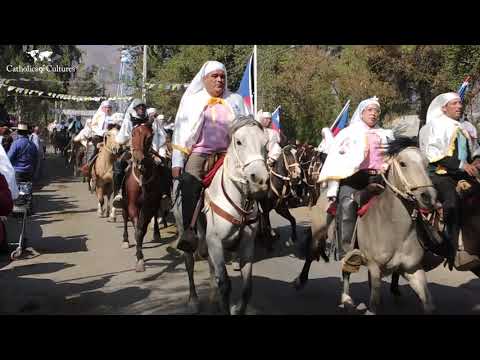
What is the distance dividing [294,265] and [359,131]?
11.7 ft

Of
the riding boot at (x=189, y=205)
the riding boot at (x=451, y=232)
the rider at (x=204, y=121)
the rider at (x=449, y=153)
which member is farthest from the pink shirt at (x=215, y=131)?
the riding boot at (x=451, y=232)

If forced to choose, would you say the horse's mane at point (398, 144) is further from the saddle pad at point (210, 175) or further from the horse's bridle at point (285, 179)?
the horse's bridle at point (285, 179)

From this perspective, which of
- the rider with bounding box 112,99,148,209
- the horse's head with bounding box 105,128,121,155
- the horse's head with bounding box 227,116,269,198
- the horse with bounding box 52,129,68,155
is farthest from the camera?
the horse with bounding box 52,129,68,155

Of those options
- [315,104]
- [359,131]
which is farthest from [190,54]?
[359,131]

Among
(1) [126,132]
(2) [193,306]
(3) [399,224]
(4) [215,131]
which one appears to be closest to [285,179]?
(1) [126,132]

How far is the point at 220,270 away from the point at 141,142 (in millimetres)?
4024

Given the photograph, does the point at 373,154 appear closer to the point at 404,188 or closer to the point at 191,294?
the point at 404,188

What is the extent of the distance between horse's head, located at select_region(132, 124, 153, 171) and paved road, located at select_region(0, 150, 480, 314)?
1766 mm

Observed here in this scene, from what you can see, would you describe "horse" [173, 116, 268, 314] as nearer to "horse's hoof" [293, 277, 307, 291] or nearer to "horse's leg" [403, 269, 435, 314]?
"horse's leg" [403, 269, 435, 314]

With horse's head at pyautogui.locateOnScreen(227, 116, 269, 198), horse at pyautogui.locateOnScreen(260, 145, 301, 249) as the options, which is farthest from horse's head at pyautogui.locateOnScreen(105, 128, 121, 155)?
horse's head at pyautogui.locateOnScreen(227, 116, 269, 198)

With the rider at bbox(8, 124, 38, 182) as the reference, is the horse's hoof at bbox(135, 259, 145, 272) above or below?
below

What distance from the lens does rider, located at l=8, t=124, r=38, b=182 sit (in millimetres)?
9945

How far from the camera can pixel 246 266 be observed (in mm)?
5570
